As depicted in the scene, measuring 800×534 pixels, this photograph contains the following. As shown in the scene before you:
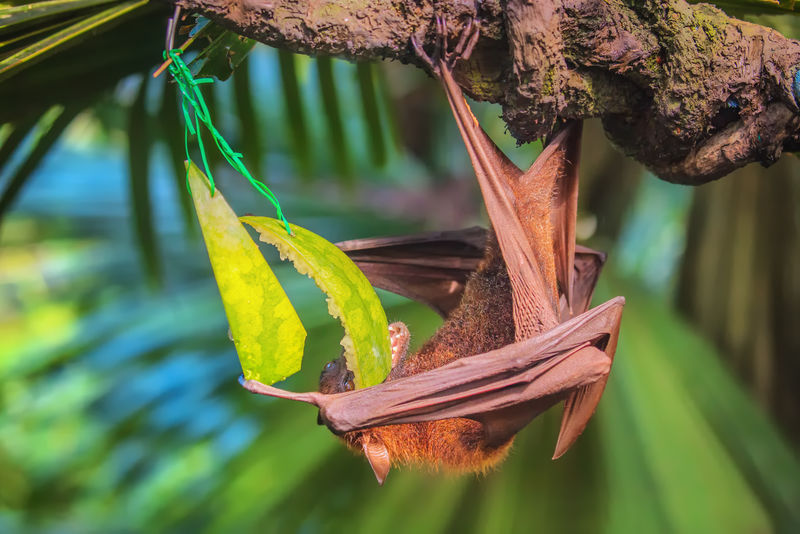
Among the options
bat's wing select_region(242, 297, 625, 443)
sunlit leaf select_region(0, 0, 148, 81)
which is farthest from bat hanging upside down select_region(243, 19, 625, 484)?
sunlit leaf select_region(0, 0, 148, 81)

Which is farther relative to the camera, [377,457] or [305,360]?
[305,360]

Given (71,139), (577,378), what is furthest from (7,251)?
(577,378)

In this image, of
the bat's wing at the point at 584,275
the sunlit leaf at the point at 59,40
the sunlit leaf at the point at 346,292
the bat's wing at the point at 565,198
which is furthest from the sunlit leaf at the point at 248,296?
the bat's wing at the point at 584,275

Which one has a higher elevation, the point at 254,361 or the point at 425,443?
the point at 254,361

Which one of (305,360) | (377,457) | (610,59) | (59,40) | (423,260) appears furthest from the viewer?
(305,360)

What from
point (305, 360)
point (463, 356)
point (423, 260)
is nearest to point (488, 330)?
point (463, 356)

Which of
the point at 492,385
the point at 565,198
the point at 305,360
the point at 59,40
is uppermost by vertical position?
the point at 59,40

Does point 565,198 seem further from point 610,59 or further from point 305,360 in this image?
point 305,360

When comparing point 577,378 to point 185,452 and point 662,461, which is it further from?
point 185,452
